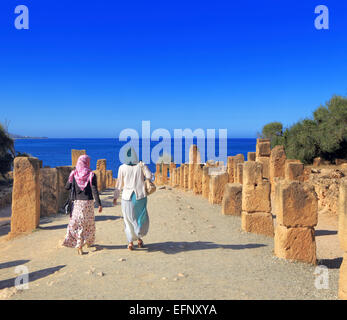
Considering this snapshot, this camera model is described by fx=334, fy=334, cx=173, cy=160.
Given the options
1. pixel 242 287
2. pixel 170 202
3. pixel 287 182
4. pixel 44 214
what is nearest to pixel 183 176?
pixel 170 202

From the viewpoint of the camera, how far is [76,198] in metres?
6.35

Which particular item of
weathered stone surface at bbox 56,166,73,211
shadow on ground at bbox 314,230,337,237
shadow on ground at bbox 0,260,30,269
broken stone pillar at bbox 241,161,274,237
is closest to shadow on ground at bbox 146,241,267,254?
broken stone pillar at bbox 241,161,274,237

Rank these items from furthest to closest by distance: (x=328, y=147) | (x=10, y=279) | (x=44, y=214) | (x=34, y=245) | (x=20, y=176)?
(x=328, y=147), (x=44, y=214), (x=20, y=176), (x=34, y=245), (x=10, y=279)

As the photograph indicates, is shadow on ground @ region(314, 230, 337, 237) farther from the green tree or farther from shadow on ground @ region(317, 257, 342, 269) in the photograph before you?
the green tree

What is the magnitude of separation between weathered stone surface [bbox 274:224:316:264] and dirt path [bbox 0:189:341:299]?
179 mm

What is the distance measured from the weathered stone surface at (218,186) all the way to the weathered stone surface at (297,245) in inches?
253

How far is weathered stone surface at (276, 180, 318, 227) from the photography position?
623cm

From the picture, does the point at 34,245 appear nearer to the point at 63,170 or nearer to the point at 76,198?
the point at 76,198

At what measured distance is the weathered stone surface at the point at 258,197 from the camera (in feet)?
27.5

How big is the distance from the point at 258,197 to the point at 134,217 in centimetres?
361

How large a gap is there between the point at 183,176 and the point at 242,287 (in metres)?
18.2

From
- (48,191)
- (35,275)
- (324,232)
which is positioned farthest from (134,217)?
(324,232)

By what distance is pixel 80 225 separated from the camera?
20.7 ft

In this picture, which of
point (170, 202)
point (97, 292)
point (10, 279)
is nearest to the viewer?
point (97, 292)
